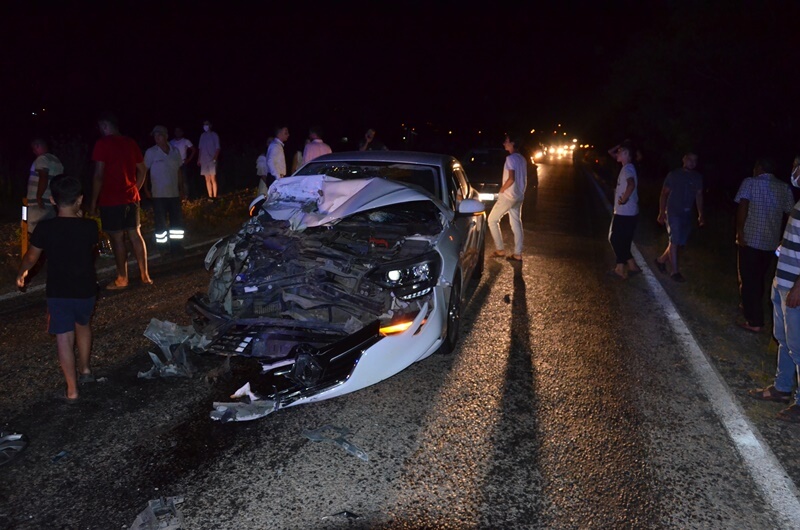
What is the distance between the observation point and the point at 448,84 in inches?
1566

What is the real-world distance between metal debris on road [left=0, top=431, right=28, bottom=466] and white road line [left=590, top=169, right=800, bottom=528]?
14.3ft

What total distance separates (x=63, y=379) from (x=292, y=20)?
26.0m

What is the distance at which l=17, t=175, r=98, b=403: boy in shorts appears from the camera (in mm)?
4570

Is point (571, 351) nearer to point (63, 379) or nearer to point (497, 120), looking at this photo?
point (63, 379)

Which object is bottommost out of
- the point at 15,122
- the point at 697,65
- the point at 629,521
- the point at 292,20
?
the point at 629,521

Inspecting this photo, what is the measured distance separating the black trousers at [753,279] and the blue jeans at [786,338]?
1.74 metres

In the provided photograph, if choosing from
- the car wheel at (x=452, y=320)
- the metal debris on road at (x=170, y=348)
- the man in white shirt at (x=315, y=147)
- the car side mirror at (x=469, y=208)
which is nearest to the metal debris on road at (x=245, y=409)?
the metal debris on road at (x=170, y=348)

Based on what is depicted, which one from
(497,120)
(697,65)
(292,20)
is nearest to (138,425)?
(697,65)

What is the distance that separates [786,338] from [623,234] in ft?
15.0

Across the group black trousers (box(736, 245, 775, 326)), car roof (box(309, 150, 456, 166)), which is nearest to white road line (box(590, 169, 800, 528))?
black trousers (box(736, 245, 775, 326))

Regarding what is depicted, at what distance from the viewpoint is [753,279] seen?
6.88 meters

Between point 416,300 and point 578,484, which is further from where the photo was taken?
point 416,300

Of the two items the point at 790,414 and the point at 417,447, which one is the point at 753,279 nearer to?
the point at 790,414

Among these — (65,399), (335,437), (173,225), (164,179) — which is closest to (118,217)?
(164,179)
